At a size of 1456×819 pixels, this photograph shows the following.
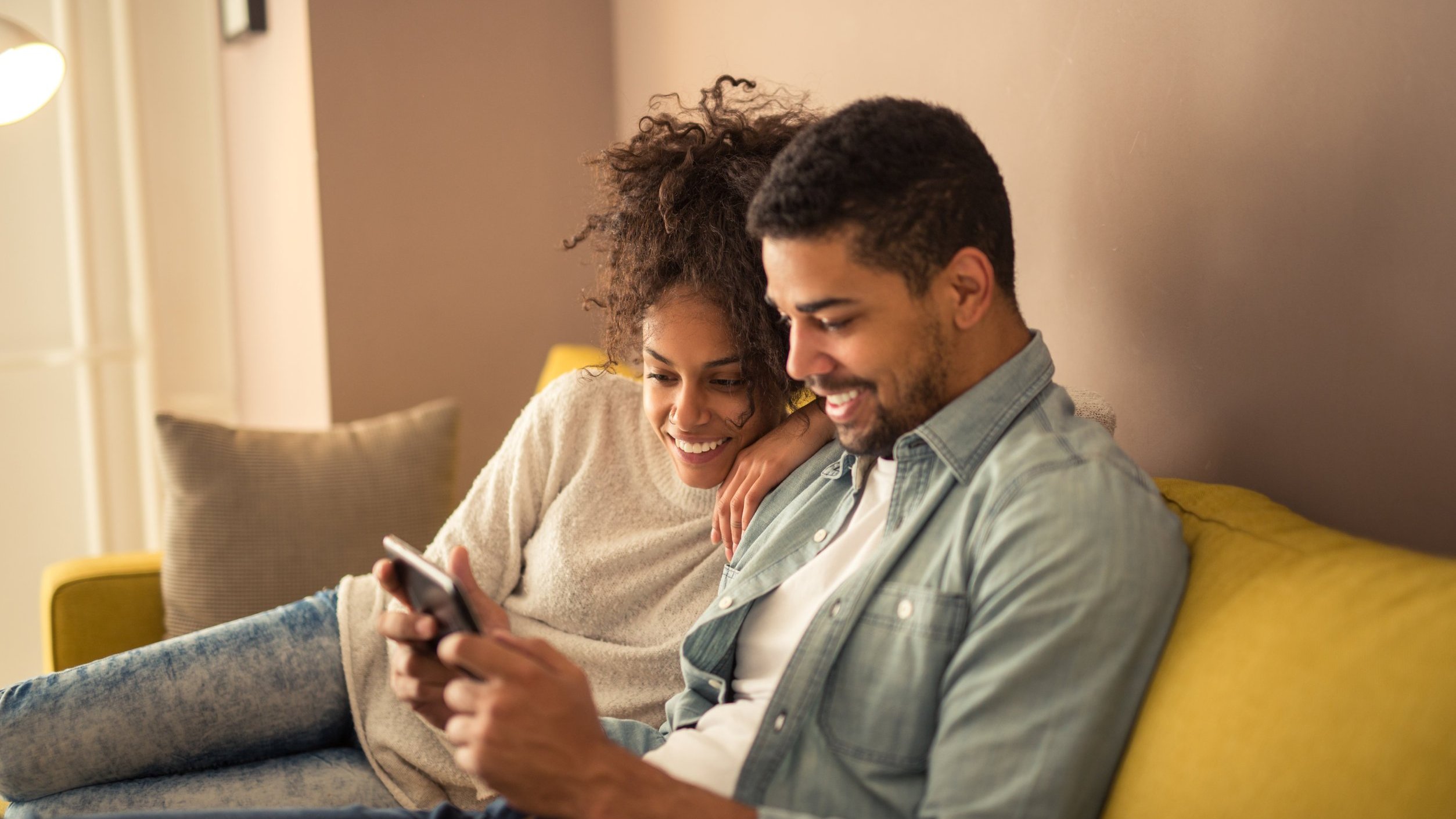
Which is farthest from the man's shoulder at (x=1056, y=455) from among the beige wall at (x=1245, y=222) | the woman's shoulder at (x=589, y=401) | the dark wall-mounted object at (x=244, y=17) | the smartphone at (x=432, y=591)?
the dark wall-mounted object at (x=244, y=17)

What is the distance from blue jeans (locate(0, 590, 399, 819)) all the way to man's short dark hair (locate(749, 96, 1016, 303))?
36.2 inches

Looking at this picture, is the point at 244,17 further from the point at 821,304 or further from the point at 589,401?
the point at 821,304

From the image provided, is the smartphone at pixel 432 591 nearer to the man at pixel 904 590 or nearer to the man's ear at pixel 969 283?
the man at pixel 904 590

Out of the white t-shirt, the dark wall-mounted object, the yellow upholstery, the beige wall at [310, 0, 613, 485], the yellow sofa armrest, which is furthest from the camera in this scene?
the dark wall-mounted object

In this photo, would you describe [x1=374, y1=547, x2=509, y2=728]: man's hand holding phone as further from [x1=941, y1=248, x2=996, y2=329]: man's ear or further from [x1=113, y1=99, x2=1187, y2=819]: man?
[x1=941, y1=248, x2=996, y2=329]: man's ear

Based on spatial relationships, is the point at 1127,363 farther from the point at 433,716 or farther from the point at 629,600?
the point at 433,716

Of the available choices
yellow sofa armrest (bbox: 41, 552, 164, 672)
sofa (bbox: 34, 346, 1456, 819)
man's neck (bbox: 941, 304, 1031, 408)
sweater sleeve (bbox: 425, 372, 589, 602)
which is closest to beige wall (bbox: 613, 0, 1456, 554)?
sofa (bbox: 34, 346, 1456, 819)

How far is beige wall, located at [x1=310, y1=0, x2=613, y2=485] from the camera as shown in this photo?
8.63 feet

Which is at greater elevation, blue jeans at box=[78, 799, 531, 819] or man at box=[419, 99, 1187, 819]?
man at box=[419, 99, 1187, 819]

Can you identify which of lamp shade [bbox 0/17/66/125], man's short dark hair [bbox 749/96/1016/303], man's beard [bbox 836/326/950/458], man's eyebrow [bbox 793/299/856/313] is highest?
lamp shade [bbox 0/17/66/125]

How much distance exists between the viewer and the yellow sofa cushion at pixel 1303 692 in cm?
75

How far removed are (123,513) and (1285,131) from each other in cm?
307

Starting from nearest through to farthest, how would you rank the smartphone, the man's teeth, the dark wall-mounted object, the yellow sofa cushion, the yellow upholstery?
the yellow sofa cushion, the smartphone, the man's teeth, the yellow upholstery, the dark wall-mounted object

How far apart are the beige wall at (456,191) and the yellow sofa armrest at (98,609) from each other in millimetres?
744
